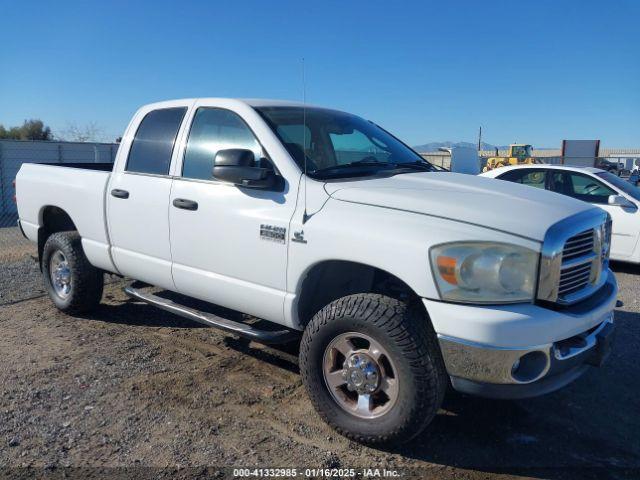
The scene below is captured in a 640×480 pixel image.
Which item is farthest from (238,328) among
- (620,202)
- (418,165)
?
(620,202)

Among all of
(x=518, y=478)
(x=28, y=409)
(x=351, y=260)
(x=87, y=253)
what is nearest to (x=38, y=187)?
(x=87, y=253)

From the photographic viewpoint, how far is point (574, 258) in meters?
3.20

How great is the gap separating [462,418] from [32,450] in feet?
8.69

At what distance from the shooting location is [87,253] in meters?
5.34

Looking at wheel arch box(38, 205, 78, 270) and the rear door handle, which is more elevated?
the rear door handle

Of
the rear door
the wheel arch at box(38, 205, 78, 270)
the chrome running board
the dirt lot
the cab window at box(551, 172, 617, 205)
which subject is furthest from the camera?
the cab window at box(551, 172, 617, 205)

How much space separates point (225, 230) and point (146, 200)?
1001mm

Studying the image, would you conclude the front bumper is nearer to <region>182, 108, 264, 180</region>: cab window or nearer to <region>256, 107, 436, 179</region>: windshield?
<region>256, 107, 436, 179</region>: windshield

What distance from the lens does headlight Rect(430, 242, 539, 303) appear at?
2.92 m

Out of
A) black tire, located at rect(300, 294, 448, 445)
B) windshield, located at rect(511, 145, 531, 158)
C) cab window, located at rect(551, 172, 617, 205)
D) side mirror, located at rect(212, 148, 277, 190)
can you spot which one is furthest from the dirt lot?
windshield, located at rect(511, 145, 531, 158)

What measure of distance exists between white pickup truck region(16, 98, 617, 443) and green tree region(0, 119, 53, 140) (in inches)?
1442

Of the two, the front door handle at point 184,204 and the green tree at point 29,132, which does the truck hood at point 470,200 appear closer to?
the front door handle at point 184,204

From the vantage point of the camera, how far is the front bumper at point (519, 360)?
2.87m

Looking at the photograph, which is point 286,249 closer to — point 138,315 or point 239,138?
point 239,138
